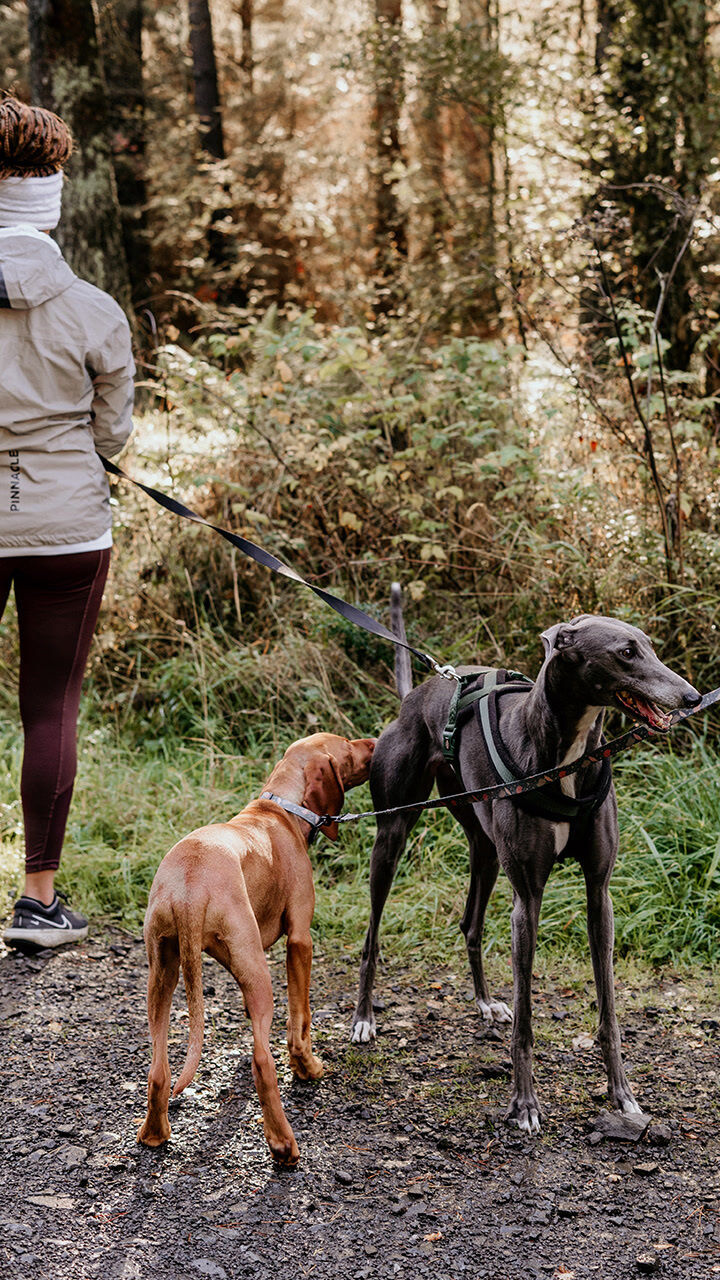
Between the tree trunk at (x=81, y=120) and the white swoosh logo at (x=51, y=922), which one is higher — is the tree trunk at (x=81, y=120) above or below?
above

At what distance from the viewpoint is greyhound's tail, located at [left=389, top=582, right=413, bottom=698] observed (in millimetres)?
3848

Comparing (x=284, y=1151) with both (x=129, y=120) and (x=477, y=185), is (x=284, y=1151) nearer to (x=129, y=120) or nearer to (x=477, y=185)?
(x=477, y=185)

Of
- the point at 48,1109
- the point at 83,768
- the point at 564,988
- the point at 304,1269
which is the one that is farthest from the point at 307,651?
the point at 304,1269

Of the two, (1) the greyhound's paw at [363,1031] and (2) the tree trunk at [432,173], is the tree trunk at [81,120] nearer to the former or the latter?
(2) the tree trunk at [432,173]

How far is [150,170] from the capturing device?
58.7ft

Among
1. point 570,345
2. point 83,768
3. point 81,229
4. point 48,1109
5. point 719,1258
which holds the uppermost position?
point 81,229

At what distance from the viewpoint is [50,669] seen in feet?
13.4

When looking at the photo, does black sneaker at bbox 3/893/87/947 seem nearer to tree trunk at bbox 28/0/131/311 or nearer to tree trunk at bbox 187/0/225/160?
tree trunk at bbox 28/0/131/311

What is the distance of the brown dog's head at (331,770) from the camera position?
3.40 metres

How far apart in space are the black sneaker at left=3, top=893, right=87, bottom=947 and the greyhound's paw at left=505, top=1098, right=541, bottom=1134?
1.96 m

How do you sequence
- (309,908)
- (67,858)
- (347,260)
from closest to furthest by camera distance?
(309,908) → (67,858) → (347,260)

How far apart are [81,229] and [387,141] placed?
878 centimetres

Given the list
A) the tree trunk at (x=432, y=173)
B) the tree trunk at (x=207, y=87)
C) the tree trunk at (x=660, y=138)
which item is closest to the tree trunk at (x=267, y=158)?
the tree trunk at (x=207, y=87)

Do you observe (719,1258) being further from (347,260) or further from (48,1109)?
(347,260)
